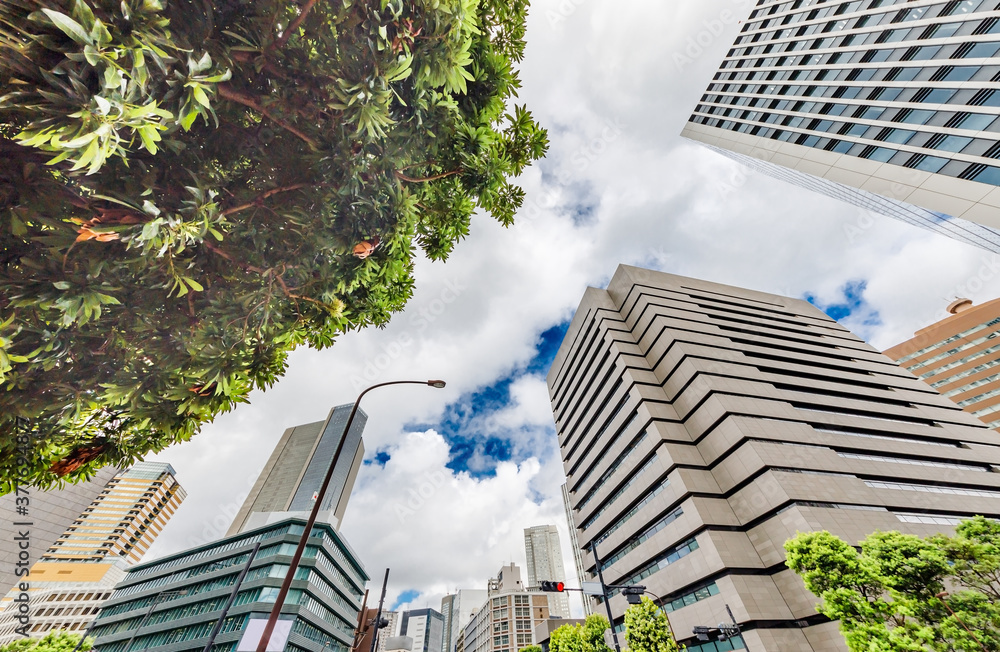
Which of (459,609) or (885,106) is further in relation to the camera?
(459,609)

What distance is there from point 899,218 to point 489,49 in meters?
35.9

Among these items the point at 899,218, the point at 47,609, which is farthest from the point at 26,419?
the point at 47,609

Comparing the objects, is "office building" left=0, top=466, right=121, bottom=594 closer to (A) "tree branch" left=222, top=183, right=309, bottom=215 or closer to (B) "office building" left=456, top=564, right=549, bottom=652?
(A) "tree branch" left=222, top=183, right=309, bottom=215

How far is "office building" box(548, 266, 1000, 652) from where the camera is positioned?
21.6m

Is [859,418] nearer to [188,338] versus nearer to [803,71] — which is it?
[803,71]

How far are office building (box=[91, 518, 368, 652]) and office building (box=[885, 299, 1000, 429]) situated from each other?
314ft

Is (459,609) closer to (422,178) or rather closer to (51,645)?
(51,645)

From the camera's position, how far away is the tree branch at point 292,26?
3236mm

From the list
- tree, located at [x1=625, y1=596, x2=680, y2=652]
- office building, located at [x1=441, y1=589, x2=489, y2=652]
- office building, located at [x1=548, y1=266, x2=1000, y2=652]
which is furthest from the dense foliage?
office building, located at [x1=441, y1=589, x2=489, y2=652]

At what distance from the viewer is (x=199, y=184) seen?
11.5 feet

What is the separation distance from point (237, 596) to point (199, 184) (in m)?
60.1

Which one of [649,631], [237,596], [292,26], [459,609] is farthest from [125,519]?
[292,26]

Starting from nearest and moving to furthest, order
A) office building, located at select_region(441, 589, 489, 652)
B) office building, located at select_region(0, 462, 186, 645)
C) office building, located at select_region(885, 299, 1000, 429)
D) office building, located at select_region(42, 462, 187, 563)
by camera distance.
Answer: office building, located at select_region(885, 299, 1000, 429)
office building, located at select_region(0, 462, 186, 645)
office building, located at select_region(42, 462, 187, 563)
office building, located at select_region(441, 589, 489, 652)

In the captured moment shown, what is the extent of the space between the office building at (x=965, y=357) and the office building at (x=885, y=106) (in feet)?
180
